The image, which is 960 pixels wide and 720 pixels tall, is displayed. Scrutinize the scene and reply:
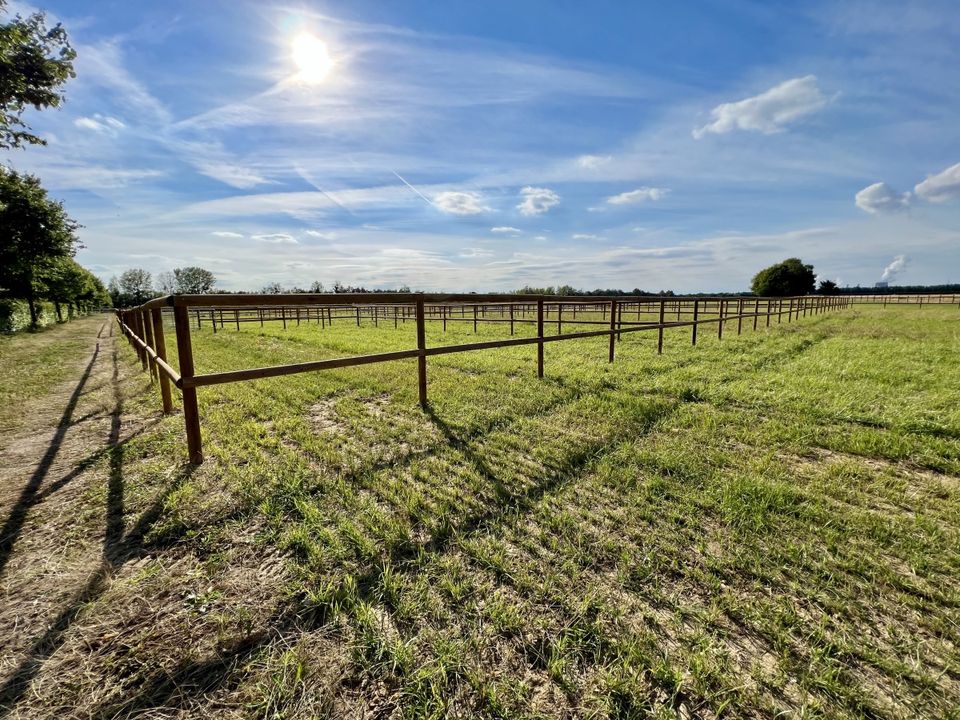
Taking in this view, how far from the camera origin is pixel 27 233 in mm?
19094

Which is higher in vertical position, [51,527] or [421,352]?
[421,352]

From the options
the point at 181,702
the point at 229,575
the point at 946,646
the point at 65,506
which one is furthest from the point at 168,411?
the point at 946,646

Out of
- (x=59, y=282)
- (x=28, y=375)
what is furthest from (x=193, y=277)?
(x=28, y=375)

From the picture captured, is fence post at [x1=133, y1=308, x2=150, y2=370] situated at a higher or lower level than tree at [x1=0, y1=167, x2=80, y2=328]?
lower

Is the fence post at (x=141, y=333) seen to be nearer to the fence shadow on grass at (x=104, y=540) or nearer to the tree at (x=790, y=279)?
the fence shadow on grass at (x=104, y=540)

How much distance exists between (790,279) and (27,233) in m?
77.9

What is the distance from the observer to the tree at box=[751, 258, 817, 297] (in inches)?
2274

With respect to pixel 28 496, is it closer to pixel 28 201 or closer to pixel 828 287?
pixel 28 201

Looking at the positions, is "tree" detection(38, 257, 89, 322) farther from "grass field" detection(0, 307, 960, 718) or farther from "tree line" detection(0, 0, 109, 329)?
"grass field" detection(0, 307, 960, 718)

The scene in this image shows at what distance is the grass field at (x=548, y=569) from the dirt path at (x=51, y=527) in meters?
0.15

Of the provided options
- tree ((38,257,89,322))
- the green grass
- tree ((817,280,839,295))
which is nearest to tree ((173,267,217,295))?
tree ((38,257,89,322))

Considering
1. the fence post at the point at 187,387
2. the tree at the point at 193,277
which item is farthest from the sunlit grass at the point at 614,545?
the tree at the point at 193,277

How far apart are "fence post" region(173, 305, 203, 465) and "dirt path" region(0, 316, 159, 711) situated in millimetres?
469

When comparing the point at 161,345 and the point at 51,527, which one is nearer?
the point at 51,527
